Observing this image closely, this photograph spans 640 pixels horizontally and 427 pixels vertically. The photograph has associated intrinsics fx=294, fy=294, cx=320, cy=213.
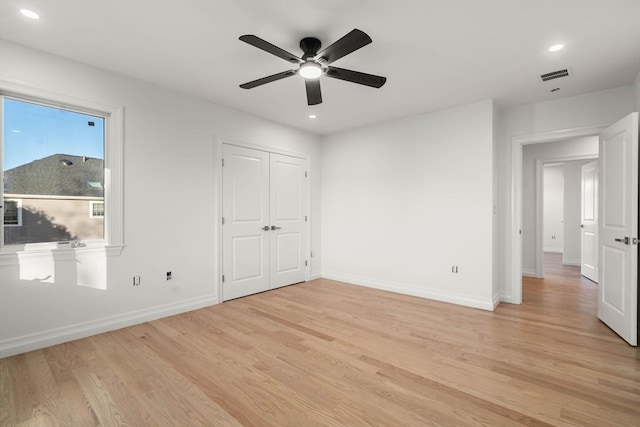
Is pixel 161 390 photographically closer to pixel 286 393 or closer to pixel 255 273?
pixel 286 393

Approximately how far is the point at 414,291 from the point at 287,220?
2.29m

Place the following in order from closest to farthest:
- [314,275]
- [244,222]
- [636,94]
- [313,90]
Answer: [313,90]
[636,94]
[244,222]
[314,275]

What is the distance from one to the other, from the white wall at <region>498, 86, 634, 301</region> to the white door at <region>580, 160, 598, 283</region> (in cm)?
238

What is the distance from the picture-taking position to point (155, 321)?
3307 mm

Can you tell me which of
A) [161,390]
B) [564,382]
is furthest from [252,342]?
[564,382]

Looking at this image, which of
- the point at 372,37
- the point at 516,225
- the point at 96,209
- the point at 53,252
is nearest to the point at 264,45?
the point at 372,37

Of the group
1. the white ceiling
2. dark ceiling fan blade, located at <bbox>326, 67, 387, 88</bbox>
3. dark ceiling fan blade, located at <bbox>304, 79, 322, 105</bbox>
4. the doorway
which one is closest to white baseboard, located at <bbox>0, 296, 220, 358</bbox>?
the white ceiling

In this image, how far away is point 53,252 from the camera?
273cm

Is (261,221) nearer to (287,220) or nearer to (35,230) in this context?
(287,220)

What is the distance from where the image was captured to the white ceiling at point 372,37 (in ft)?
6.89

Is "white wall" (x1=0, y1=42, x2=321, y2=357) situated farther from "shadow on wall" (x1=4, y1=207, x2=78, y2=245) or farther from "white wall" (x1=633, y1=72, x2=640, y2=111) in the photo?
"white wall" (x1=633, y1=72, x2=640, y2=111)

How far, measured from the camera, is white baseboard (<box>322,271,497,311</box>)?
3773 mm

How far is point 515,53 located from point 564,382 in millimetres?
2728

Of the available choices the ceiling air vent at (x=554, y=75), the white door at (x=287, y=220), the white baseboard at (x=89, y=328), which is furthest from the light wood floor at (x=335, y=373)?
the ceiling air vent at (x=554, y=75)
